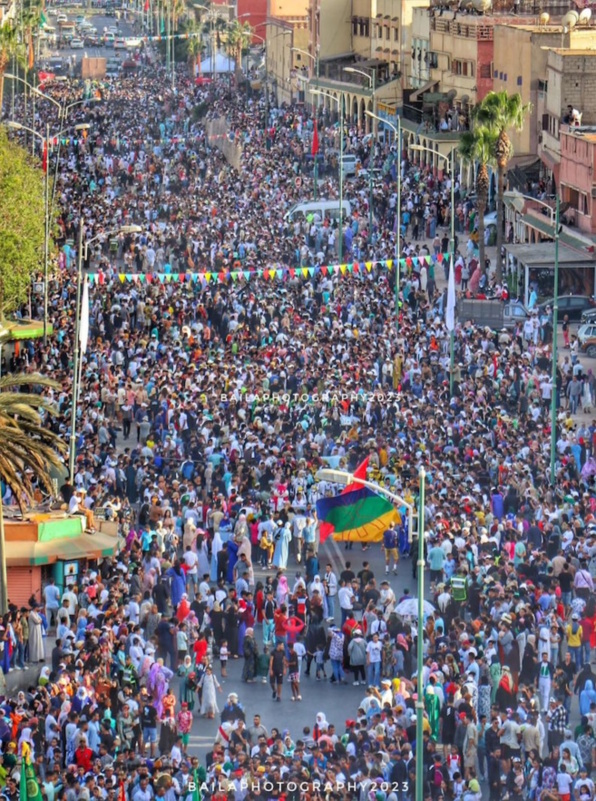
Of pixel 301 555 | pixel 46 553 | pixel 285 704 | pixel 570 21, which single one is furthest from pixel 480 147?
pixel 285 704

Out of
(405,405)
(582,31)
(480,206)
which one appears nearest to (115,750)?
(405,405)

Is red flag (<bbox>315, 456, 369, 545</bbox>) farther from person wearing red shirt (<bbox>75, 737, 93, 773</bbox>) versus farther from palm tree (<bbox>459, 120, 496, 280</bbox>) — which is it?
palm tree (<bbox>459, 120, 496, 280</bbox>)

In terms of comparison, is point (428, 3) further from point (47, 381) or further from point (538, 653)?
point (538, 653)

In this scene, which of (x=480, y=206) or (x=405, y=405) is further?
(x=480, y=206)

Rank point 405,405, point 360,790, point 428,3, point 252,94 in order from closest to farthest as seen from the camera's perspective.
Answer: point 360,790 → point 405,405 → point 428,3 → point 252,94

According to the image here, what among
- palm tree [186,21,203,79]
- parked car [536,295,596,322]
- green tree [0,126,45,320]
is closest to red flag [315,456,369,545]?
green tree [0,126,45,320]

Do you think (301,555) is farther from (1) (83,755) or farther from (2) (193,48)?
(2) (193,48)

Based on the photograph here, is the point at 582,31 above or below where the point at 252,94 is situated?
above
